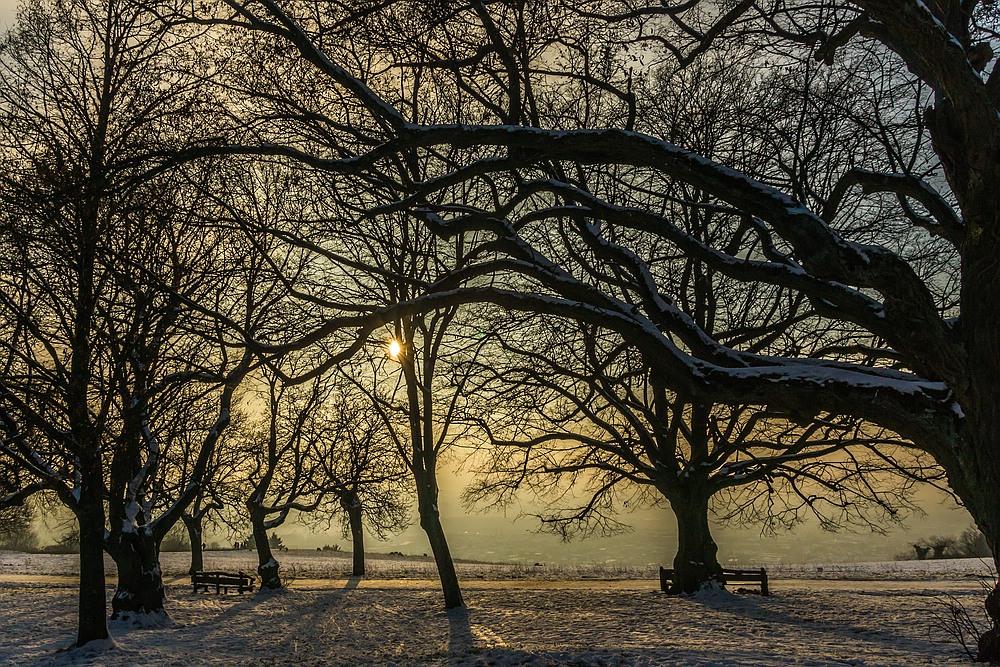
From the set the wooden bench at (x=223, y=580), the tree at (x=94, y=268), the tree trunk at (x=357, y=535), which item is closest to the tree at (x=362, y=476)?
the tree trunk at (x=357, y=535)

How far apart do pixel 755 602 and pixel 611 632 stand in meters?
5.41

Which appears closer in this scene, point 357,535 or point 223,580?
point 223,580

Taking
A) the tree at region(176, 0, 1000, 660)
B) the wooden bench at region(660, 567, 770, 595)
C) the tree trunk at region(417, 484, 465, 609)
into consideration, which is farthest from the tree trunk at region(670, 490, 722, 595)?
the tree at region(176, 0, 1000, 660)

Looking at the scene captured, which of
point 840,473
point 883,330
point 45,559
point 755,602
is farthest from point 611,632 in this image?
point 45,559

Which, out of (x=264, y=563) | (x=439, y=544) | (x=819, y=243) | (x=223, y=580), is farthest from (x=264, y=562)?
(x=819, y=243)

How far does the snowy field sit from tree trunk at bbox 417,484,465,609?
1.29ft

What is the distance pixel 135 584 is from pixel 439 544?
6.40 metres

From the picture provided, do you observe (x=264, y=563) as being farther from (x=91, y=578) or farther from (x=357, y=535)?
(x=91, y=578)

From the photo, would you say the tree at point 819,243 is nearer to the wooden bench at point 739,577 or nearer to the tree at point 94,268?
the tree at point 94,268

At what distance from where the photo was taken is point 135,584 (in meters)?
14.2

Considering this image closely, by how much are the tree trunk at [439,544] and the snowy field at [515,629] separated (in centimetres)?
39

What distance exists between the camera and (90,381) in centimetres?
1012

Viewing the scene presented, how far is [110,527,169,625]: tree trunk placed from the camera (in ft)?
46.2

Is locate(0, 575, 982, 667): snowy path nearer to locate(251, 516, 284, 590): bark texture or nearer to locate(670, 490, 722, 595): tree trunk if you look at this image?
locate(670, 490, 722, 595): tree trunk
